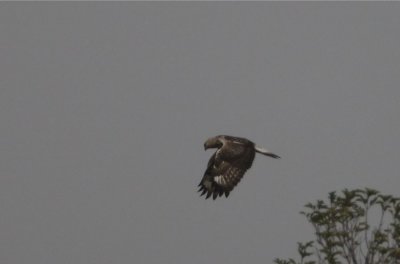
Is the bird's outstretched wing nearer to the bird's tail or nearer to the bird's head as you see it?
the bird's tail

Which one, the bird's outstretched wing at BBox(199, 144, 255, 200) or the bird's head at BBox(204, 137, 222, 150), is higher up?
the bird's head at BBox(204, 137, 222, 150)

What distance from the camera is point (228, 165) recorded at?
56156 mm

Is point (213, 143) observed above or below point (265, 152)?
above

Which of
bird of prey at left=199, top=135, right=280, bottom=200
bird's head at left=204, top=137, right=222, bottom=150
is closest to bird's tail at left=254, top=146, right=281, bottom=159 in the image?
bird of prey at left=199, top=135, right=280, bottom=200

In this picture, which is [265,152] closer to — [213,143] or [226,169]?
[226,169]

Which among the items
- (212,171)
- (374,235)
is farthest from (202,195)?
Answer: (374,235)

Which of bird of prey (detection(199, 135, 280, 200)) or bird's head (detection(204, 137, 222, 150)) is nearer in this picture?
bird of prey (detection(199, 135, 280, 200))

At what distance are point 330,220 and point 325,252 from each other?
2.49ft

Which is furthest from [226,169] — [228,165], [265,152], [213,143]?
[213,143]

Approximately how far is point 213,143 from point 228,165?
2.42 meters

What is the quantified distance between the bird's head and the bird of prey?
71 cm

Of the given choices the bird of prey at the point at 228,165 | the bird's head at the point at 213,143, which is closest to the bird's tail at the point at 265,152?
the bird of prey at the point at 228,165

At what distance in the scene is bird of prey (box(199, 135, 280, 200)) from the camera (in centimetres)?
5578

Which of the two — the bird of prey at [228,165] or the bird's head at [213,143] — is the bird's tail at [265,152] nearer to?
the bird of prey at [228,165]
